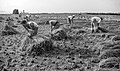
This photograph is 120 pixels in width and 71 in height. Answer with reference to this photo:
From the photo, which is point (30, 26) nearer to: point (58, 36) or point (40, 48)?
point (40, 48)

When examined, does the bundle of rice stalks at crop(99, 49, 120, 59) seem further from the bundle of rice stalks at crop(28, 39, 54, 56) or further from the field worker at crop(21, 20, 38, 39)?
the field worker at crop(21, 20, 38, 39)

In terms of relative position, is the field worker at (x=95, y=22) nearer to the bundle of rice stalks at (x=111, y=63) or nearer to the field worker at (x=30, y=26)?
the field worker at (x=30, y=26)

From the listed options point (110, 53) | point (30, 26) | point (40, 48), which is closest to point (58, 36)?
point (30, 26)

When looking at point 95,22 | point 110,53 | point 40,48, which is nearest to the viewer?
point 110,53

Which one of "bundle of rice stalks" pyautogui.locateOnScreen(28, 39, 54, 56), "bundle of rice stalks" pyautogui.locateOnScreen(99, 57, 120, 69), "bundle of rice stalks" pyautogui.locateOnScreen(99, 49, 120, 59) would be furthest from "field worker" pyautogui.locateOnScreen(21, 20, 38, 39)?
"bundle of rice stalks" pyautogui.locateOnScreen(99, 57, 120, 69)

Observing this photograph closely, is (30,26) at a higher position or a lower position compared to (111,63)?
higher

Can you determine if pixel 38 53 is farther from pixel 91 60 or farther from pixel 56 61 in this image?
pixel 91 60

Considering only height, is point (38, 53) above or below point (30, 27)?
below

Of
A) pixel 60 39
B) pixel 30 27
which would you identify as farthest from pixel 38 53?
pixel 60 39

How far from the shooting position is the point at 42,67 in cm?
772

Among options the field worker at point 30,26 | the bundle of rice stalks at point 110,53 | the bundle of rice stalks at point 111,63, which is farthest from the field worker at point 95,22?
the bundle of rice stalks at point 111,63

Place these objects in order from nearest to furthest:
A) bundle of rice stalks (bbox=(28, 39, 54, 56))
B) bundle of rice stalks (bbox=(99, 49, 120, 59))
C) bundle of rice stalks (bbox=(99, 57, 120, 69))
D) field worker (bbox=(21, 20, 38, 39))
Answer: bundle of rice stalks (bbox=(99, 57, 120, 69)) → bundle of rice stalks (bbox=(99, 49, 120, 59)) → bundle of rice stalks (bbox=(28, 39, 54, 56)) → field worker (bbox=(21, 20, 38, 39))

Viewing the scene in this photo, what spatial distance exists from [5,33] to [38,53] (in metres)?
9.66

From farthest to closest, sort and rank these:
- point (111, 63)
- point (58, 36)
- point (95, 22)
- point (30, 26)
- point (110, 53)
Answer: point (95, 22) → point (58, 36) → point (30, 26) → point (110, 53) → point (111, 63)
